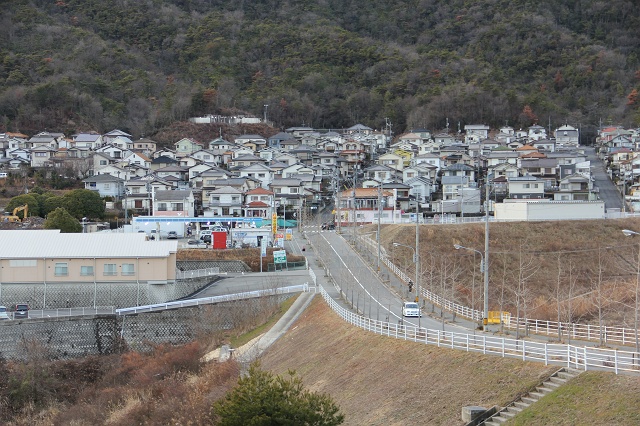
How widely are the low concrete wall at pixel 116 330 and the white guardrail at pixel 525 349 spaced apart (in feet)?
35.9

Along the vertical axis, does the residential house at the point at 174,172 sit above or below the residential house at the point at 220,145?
below

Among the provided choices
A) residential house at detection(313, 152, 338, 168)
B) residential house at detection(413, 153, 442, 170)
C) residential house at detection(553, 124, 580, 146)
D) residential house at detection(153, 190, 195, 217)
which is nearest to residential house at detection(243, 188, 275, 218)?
residential house at detection(153, 190, 195, 217)

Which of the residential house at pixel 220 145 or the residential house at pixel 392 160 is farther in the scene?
the residential house at pixel 220 145

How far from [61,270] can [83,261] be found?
94 cm

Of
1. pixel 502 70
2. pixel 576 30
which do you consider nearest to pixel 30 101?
pixel 502 70

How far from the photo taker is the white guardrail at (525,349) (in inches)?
645

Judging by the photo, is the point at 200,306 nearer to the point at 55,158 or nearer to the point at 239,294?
the point at 239,294

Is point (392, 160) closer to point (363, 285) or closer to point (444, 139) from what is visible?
point (444, 139)

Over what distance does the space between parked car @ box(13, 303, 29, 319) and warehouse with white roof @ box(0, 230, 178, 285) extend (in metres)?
2.09

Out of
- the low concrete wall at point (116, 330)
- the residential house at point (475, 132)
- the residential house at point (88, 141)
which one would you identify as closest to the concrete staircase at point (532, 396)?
the low concrete wall at point (116, 330)

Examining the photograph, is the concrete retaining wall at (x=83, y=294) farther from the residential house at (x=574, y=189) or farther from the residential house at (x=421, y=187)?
the residential house at (x=574, y=189)

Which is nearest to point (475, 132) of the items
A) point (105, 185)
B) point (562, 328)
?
point (105, 185)

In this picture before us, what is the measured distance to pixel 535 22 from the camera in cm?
10238

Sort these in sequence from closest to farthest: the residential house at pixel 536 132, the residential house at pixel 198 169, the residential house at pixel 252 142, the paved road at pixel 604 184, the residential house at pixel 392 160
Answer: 1. the paved road at pixel 604 184
2. the residential house at pixel 198 169
3. the residential house at pixel 392 160
4. the residential house at pixel 252 142
5. the residential house at pixel 536 132
